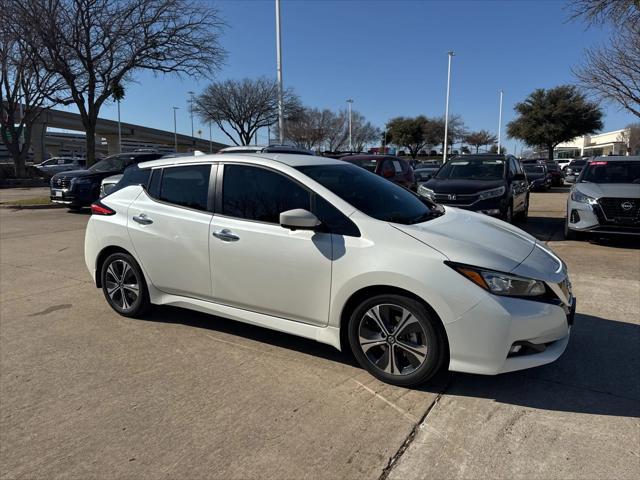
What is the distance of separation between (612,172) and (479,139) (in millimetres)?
69114

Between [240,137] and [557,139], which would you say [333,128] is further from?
[557,139]

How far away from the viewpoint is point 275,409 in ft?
10.5

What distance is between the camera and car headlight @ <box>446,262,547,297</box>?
10.3 feet

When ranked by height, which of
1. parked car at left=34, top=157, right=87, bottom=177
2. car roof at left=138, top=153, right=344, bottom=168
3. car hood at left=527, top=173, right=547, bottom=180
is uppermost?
parked car at left=34, top=157, right=87, bottom=177

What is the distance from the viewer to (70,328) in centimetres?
471

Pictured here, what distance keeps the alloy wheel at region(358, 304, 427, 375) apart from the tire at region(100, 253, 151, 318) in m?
2.43

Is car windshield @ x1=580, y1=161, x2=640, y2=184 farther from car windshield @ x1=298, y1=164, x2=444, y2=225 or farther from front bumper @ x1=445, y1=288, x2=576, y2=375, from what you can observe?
front bumper @ x1=445, y1=288, x2=576, y2=375

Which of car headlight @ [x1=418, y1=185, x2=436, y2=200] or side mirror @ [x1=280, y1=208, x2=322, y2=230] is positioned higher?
car headlight @ [x1=418, y1=185, x2=436, y2=200]

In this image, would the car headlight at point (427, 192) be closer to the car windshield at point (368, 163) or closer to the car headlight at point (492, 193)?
the car headlight at point (492, 193)

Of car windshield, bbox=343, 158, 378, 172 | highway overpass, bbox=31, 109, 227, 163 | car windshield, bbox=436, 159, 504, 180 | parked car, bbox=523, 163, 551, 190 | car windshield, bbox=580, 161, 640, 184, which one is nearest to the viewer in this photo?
car windshield, bbox=580, 161, 640, 184

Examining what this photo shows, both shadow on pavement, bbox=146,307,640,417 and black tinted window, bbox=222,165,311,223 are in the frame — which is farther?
black tinted window, bbox=222,165,311,223

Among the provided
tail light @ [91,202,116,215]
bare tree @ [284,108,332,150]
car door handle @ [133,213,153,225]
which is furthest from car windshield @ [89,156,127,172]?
bare tree @ [284,108,332,150]

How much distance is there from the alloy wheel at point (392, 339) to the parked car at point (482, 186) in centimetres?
646

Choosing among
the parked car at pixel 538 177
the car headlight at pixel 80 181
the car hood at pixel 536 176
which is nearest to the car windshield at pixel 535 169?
the parked car at pixel 538 177
